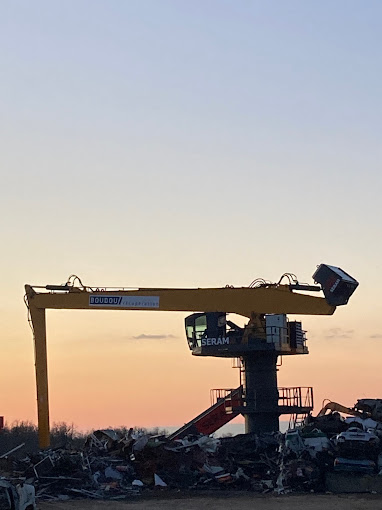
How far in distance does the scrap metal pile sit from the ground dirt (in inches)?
44.6

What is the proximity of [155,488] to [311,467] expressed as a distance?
17.6ft

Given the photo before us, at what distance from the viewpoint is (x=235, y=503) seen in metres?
27.8

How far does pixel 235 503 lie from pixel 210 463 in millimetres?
5553

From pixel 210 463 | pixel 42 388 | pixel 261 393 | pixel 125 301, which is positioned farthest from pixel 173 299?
pixel 261 393

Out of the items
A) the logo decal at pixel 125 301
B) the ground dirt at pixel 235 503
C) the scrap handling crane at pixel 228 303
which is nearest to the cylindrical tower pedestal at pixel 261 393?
the scrap handling crane at pixel 228 303

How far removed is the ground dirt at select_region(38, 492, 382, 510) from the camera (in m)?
26.6

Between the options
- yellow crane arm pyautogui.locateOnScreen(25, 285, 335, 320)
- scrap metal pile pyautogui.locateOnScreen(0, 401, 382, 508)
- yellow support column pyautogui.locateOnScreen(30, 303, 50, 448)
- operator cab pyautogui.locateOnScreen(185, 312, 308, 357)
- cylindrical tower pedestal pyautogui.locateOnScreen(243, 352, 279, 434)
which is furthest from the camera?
cylindrical tower pedestal pyautogui.locateOnScreen(243, 352, 279, 434)

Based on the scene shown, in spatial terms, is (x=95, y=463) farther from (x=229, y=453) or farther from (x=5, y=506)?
(x=5, y=506)

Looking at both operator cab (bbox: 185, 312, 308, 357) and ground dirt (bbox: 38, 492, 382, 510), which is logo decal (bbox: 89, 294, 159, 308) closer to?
operator cab (bbox: 185, 312, 308, 357)

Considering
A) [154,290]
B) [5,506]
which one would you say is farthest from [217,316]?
[5,506]

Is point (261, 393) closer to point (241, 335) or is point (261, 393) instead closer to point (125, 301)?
point (241, 335)

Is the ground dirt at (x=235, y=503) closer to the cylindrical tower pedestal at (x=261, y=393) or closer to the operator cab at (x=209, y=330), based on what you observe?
the cylindrical tower pedestal at (x=261, y=393)

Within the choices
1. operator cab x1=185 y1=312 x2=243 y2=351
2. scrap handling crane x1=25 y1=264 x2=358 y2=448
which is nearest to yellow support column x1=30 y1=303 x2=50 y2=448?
scrap handling crane x1=25 y1=264 x2=358 y2=448

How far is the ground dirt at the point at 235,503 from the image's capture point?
26.6m
